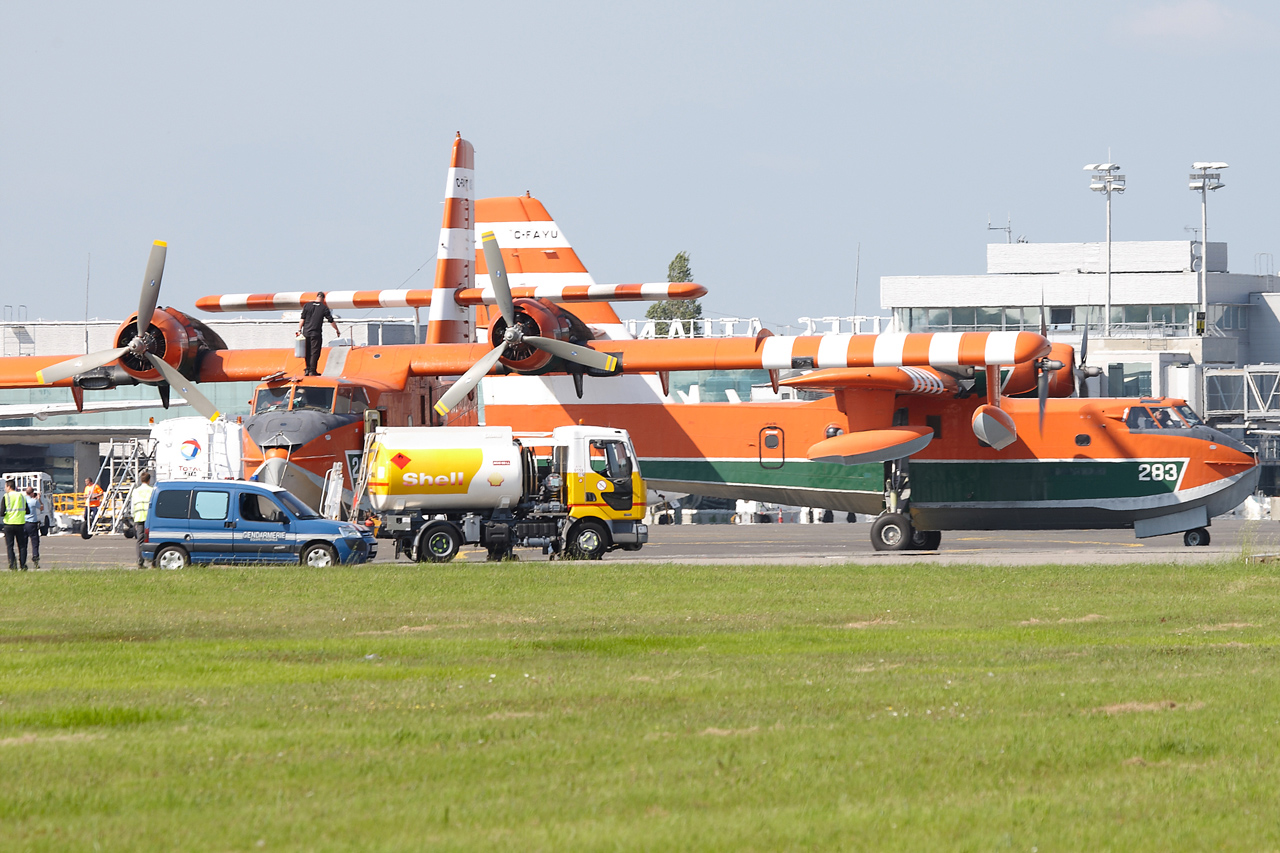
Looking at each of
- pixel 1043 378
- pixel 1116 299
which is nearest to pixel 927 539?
pixel 1043 378

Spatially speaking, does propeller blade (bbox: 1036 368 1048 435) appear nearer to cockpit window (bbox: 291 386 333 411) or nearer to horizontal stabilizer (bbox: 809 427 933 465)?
horizontal stabilizer (bbox: 809 427 933 465)

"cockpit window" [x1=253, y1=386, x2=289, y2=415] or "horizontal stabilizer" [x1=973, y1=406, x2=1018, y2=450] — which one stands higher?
"cockpit window" [x1=253, y1=386, x2=289, y2=415]

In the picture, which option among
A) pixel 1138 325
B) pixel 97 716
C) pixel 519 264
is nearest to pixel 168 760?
pixel 97 716

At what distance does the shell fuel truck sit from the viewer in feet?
84.9

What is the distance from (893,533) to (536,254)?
13.0m

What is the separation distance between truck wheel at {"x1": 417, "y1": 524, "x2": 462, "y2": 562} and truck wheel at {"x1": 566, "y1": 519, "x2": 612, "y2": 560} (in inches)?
83.3

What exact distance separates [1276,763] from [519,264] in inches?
1208

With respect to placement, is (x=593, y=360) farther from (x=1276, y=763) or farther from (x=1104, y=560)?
(x=1276, y=763)

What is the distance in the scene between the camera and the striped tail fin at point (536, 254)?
37250mm

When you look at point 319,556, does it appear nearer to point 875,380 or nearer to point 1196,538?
point 875,380

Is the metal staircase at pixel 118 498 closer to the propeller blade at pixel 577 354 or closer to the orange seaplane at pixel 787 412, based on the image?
the orange seaplane at pixel 787 412

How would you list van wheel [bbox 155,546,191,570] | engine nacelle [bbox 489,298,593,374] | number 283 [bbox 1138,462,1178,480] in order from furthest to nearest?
1. engine nacelle [bbox 489,298,593,374]
2. number 283 [bbox 1138,462,1178,480]
3. van wheel [bbox 155,546,191,570]

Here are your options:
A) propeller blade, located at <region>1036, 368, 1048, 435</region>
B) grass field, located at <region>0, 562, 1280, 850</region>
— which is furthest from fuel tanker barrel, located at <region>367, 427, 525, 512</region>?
propeller blade, located at <region>1036, 368, 1048, 435</region>

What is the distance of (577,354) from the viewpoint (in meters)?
30.4
